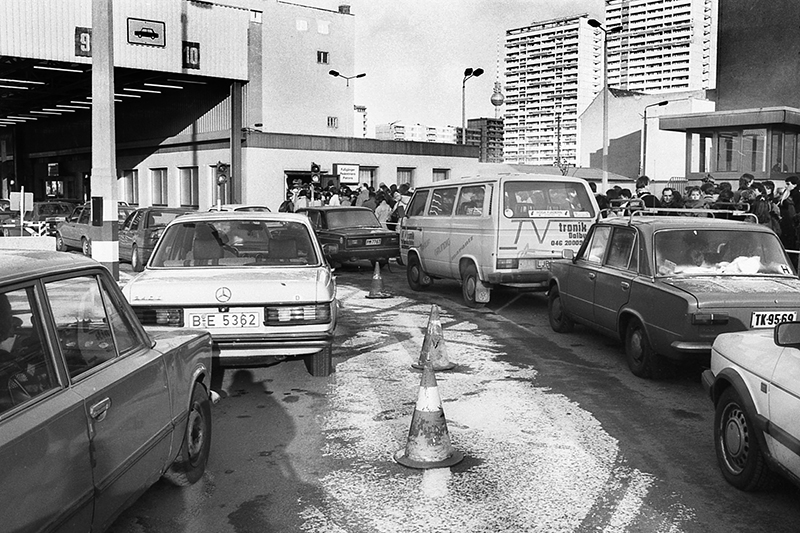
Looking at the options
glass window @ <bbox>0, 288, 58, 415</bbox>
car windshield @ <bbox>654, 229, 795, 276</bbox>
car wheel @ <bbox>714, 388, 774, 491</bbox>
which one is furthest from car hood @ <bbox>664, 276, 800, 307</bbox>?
glass window @ <bbox>0, 288, 58, 415</bbox>

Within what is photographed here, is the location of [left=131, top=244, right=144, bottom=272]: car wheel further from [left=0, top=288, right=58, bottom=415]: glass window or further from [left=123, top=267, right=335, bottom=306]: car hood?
[left=0, top=288, right=58, bottom=415]: glass window

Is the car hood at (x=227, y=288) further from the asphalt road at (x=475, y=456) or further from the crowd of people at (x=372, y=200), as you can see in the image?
the crowd of people at (x=372, y=200)

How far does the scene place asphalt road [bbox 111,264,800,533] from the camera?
4.42 meters

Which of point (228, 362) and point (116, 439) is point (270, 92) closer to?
point (228, 362)

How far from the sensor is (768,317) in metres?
6.89

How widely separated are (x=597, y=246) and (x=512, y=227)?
2549 mm

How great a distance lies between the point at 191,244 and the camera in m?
7.98

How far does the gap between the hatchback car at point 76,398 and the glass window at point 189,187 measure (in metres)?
34.2

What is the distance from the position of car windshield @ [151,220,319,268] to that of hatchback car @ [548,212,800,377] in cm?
304

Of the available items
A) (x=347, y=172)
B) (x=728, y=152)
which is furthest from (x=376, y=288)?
(x=728, y=152)

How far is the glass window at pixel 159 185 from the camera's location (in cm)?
4050

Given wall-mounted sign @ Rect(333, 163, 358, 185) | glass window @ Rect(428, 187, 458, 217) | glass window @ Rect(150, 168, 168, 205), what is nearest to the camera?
glass window @ Rect(428, 187, 458, 217)

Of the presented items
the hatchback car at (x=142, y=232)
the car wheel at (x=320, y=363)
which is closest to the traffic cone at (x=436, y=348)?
the car wheel at (x=320, y=363)

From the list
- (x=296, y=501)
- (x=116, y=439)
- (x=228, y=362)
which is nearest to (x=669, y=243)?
(x=228, y=362)
